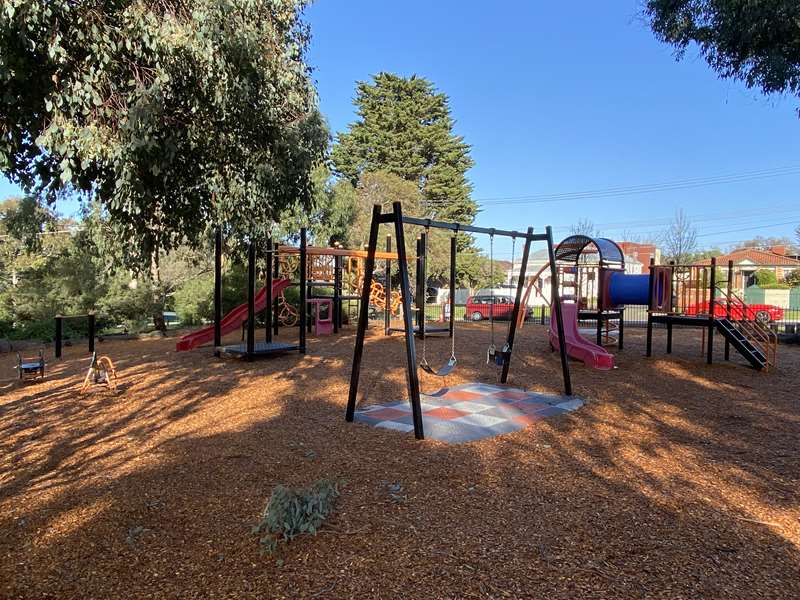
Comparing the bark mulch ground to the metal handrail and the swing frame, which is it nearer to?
the swing frame

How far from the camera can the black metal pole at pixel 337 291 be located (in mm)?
15312

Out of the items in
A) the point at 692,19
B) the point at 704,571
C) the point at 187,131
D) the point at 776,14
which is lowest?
the point at 704,571

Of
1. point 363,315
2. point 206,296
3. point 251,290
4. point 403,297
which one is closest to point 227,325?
point 251,290

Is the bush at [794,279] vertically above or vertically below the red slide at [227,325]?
above

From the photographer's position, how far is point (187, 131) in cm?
505

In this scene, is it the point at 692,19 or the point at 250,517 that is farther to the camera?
the point at 692,19

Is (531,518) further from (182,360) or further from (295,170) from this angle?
(182,360)

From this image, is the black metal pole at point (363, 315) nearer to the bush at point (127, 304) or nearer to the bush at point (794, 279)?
the bush at point (127, 304)

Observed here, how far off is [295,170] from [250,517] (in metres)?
4.13

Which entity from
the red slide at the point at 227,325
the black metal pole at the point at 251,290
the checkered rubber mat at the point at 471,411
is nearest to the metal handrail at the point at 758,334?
the checkered rubber mat at the point at 471,411

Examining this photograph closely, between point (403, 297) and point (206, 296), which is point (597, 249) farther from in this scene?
point (206, 296)

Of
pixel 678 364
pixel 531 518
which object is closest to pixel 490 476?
pixel 531 518

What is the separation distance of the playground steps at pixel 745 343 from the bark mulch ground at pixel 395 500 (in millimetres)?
2993

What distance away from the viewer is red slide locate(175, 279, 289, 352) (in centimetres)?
1247
